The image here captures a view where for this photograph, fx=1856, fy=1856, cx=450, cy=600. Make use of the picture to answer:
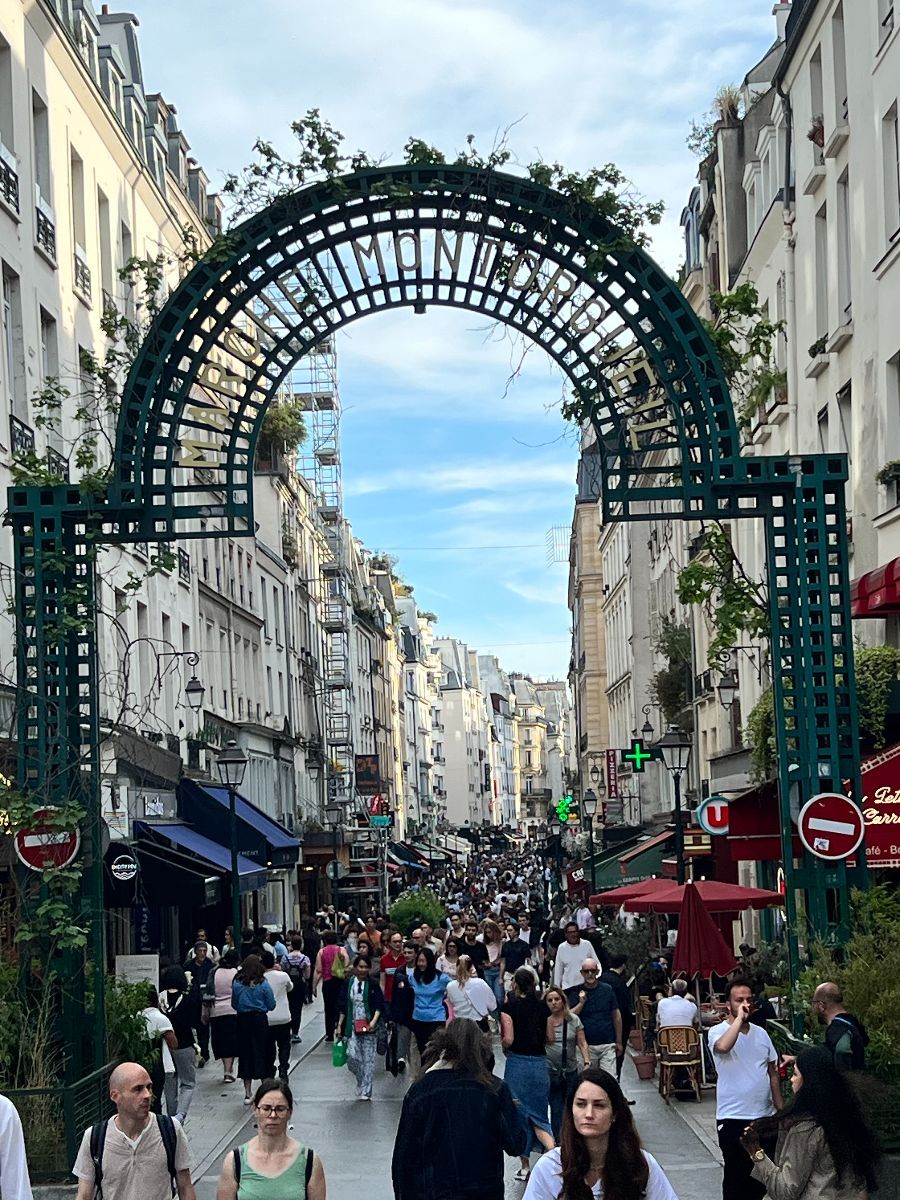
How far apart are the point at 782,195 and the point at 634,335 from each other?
13.8 meters

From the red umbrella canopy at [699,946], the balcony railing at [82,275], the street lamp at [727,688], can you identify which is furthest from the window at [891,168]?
the balcony railing at [82,275]

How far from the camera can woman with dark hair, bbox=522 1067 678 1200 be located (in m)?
6.27

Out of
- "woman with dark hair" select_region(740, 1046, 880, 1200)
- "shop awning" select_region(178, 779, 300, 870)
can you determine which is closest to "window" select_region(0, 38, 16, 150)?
"shop awning" select_region(178, 779, 300, 870)

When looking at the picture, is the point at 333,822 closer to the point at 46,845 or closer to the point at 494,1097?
→ the point at 46,845

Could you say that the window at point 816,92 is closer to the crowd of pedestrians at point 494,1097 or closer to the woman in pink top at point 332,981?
the crowd of pedestrians at point 494,1097

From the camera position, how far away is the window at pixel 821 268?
26031 millimetres

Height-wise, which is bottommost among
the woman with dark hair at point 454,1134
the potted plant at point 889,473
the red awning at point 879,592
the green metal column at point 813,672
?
the woman with dark hair at point 454,1134

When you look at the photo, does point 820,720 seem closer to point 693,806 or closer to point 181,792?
point 181,792

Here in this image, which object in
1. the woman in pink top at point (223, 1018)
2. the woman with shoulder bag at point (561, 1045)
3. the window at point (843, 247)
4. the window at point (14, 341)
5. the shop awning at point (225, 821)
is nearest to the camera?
the woman with shoulder bag at point (561, 1045)

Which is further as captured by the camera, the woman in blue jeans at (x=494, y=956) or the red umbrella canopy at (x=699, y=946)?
the woman in blue jeans at (x=494, y=956)

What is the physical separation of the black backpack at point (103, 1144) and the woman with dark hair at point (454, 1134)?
106 cm

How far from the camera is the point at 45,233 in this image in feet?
89.8

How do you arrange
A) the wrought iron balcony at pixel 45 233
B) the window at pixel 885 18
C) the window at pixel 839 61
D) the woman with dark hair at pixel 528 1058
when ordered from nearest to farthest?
1. the woman with dark hair at pixel 528 1058
2. the window at pixel 885 18
3. the window at pixel 839 61
4. the wrought iron balcony at pixel 45 233

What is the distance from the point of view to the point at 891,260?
2122 centimetres
